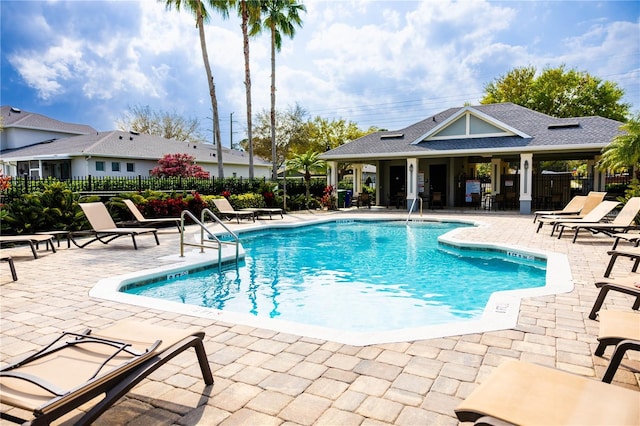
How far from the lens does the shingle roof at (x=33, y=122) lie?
1237 inches

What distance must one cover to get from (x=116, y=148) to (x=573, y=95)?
112 ft

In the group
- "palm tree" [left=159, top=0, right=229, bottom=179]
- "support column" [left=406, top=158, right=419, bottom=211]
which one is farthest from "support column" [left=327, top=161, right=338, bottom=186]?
"palm tree" [left=159, top=0, right=229, bottom=179]


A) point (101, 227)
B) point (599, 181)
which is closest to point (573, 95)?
point (599, 181)

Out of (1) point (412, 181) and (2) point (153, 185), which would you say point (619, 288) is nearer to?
(2) point (153, 185)

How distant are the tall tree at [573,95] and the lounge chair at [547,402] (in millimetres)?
36765

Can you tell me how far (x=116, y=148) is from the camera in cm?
2645

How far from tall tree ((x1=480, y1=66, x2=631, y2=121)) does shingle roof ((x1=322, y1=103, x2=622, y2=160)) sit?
1377 cm

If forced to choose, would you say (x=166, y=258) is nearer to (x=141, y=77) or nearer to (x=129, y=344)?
→ (x=129, y=344)

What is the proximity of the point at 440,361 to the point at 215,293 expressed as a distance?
438 centimetres

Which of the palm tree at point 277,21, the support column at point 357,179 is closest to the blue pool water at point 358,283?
the support column at point 357,179

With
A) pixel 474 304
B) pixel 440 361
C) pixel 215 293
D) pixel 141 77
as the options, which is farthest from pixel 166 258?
pixel 141 77

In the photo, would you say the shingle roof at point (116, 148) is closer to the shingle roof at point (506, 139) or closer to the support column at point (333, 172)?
the support column at point (333, 172)

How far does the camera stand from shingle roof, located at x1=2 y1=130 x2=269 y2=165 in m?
25.5

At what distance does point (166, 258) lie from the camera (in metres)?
8.31
